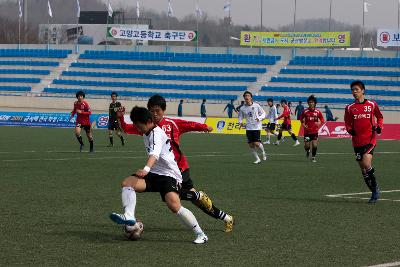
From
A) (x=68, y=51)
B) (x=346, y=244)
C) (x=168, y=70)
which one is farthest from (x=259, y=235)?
(x=68, y=51)

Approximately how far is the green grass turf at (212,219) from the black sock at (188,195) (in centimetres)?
47

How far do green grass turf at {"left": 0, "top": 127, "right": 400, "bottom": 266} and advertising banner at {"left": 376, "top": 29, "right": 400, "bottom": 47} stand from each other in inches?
1814

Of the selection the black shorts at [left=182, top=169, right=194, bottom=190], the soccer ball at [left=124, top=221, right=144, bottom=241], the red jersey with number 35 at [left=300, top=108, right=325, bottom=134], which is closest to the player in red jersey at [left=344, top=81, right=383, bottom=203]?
the black shorts at [left=182, top=169, right=194, bottom=190]

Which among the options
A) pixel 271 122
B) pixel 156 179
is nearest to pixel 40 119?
pixel 271 122

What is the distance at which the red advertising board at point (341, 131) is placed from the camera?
4350cm

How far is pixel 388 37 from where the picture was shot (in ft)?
230

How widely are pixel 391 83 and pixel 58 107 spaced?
81.2 ft

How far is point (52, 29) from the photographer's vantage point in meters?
108

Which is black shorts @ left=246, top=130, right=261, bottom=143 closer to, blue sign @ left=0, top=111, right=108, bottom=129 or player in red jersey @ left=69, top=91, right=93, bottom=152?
player in red jersey @ left=69, top=91, right=93, bottom=152

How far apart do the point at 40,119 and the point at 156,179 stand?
42567 mm

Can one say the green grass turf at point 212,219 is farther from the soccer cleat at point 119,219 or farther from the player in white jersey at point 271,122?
the player in white jersey at point 271,122

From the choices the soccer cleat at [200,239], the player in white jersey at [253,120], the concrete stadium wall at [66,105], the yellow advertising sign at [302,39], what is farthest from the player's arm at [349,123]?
the yellow advertising sign at [302,39]

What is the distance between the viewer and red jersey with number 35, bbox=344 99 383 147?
15.7 meters

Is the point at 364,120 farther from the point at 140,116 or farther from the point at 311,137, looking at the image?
the point at 311,137
